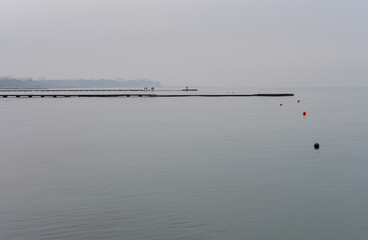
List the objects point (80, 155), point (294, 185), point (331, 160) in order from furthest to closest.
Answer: point (80, 155), point (331, 160), point (294, 185)

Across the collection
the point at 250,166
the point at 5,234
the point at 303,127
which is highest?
the point at 303,127

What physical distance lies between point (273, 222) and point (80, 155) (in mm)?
21241

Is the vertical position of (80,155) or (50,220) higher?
(80,155)

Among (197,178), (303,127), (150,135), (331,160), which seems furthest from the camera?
(303,127)

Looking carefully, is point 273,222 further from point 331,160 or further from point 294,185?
point 331,160

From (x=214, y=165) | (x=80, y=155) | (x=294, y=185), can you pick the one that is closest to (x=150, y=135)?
(x=80, y=155)

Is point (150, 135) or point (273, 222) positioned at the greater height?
point (150, 135)

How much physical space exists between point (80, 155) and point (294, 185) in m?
18.0

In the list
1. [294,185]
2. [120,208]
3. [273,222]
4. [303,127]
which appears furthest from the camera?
[303,127]

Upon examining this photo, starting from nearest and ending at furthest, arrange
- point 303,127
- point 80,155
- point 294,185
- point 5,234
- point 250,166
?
point 5,234 < point 294,185 < point 250,166 < point 80,155 < point 303,127

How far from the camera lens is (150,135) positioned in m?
50.6

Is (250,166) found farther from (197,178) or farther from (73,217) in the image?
(73,217)

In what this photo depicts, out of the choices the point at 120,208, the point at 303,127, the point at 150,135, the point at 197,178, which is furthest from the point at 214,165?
the point at 303,127

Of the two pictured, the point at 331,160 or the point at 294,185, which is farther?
the point at 331,160
